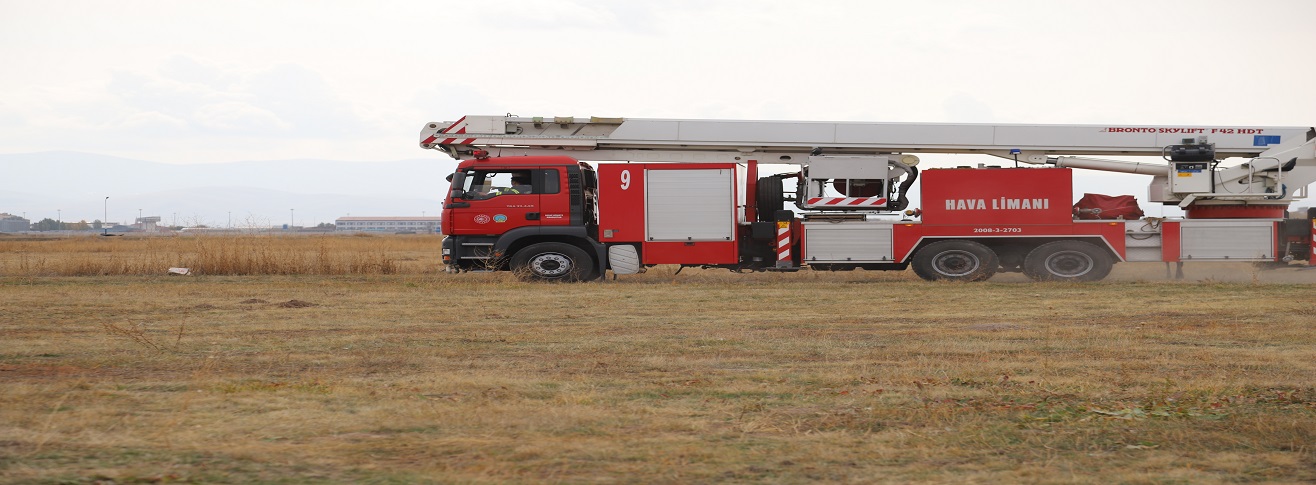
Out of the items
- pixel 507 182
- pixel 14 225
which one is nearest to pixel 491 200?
pixel 507 182

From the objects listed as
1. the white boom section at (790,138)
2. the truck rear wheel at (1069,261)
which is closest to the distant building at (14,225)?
the white boom section at (790,138)

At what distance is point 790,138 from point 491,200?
5189 millimetres

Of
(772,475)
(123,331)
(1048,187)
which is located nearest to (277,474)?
(772,475)

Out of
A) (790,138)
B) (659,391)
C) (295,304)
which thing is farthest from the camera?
(790,138)

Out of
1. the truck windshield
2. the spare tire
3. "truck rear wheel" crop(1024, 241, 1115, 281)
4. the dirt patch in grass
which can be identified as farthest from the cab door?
"truck rear wheel" crop(1024, 241, 1115, 281)

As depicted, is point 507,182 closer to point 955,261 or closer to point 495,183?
point 495,183

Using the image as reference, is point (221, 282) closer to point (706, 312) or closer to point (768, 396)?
point (706, 312)

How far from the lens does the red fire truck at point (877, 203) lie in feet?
61.0

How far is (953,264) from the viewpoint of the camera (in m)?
18.9

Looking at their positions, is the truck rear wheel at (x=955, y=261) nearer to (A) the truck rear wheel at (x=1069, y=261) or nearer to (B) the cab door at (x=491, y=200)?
(A) the truck rear wheel at (x=1069, y=261)

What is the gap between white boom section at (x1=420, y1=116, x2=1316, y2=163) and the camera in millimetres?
18938

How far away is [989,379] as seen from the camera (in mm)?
7641

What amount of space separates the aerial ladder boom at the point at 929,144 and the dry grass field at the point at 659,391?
16.2ft

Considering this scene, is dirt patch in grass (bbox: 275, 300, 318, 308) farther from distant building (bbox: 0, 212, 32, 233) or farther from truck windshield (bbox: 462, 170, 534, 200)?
distant building (bbox: 0, 212, 32, 233)
